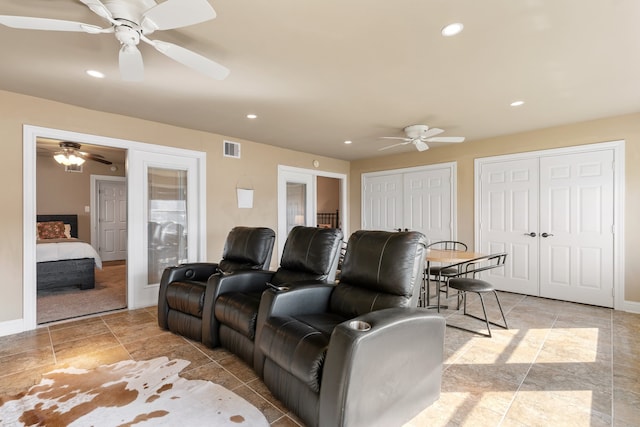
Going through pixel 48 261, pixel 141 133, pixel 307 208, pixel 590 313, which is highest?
pixel 141 133

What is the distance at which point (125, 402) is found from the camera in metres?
1.89

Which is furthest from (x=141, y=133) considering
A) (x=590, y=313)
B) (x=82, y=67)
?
(x=590, y=313)

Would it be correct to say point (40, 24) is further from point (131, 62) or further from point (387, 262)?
point (387, 262)

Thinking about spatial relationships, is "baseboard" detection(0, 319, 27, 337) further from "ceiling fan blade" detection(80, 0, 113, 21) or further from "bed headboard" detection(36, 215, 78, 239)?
"bed headboard" detection(36, 215, 78, 239)

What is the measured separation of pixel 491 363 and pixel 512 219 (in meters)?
2.82

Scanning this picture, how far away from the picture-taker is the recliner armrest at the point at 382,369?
142 cm

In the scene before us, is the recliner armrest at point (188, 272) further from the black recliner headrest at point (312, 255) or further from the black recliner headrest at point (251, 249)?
the black recliner headrest at point (312, 255)

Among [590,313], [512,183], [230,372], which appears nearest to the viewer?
[230,372]

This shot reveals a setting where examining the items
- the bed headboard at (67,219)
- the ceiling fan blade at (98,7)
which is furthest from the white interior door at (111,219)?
the ceiling fan blade at (98,7)

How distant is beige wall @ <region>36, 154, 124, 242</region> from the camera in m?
6.50

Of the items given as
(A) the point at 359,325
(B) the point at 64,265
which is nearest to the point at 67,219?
(B) the point at 64,265

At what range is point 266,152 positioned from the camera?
5195 millimetres

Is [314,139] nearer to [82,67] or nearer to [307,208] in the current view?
[307,208]

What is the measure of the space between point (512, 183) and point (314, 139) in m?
3.01
